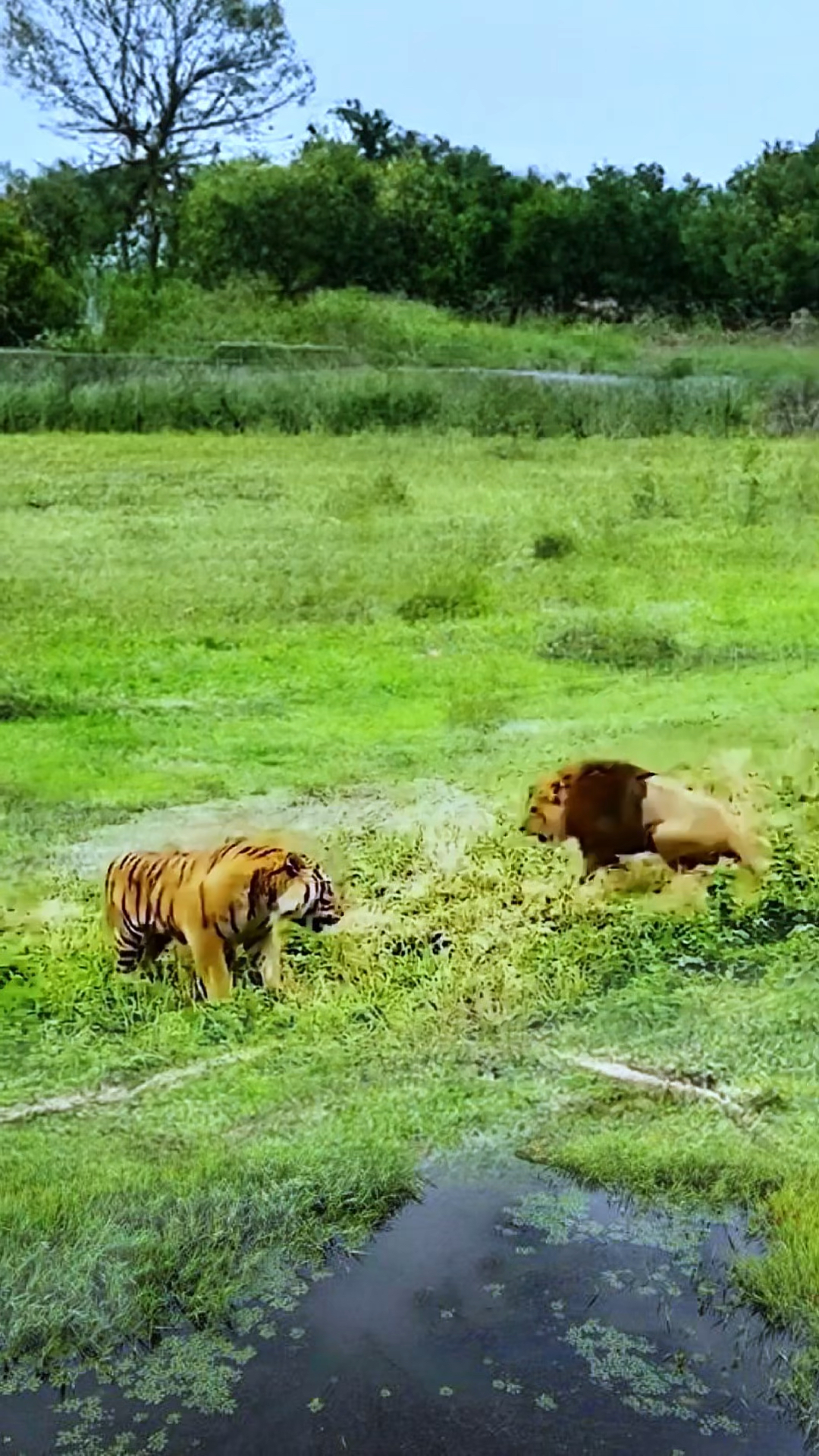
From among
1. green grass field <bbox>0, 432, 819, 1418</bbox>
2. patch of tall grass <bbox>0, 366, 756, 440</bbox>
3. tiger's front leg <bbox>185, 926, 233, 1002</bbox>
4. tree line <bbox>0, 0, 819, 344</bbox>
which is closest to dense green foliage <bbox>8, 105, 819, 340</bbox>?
tree line <bbox>0, 0, 819, 344</bbox>

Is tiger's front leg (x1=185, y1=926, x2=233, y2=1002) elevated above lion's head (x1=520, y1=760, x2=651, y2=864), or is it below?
below

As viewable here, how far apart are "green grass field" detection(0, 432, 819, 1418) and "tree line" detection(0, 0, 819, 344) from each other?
0.24 meters

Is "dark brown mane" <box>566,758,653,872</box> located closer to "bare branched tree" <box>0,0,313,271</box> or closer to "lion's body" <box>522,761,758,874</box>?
"lion's body" <box>522,761,758,874</box>

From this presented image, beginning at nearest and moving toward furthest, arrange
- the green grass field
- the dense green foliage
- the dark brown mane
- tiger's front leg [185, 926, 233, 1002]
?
the green grass field, tiger's front leg [185, 926, 233, 1002], the dark brown mane, the dense green foliage

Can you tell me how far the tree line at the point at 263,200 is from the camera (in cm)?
261

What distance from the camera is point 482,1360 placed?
1952 mm

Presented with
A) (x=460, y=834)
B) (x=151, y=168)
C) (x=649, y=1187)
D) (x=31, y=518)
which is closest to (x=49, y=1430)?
(x=649, y=1187)

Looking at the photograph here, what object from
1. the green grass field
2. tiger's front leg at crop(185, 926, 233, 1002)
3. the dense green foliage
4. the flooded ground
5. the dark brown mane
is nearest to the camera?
the flooded ground

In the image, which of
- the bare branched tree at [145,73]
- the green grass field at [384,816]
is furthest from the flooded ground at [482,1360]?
the bare branched tree at [145,73]

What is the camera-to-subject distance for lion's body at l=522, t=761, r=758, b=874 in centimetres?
252

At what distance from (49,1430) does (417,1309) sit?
42cm

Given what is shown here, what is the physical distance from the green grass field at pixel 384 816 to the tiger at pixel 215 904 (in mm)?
A: 36

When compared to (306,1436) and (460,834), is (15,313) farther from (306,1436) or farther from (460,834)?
(306,1436)

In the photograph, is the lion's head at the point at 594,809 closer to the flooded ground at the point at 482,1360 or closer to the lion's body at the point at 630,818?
the lion's body at the point at 630,818
